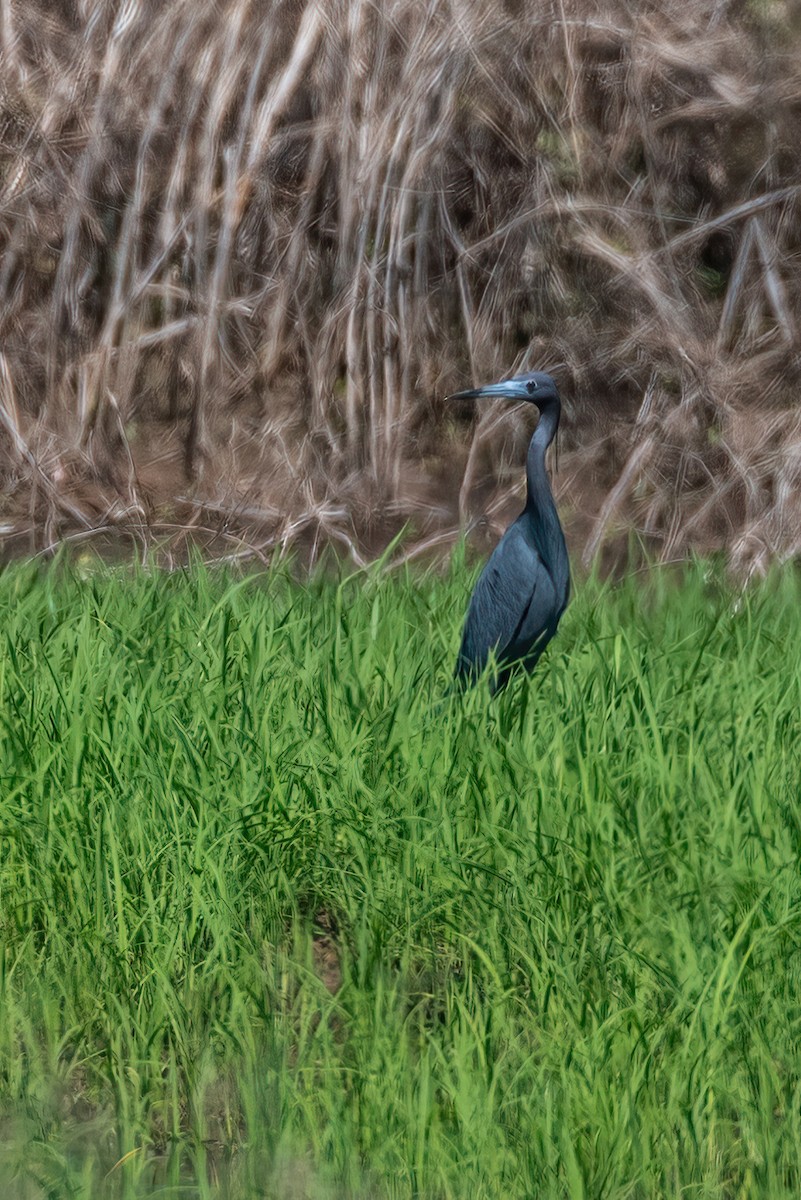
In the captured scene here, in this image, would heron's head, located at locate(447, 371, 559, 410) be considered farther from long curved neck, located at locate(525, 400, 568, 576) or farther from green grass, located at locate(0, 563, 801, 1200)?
green grass, located at locate(0, 563, 801, 1200)

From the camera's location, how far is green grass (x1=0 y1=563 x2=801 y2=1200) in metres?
1.97

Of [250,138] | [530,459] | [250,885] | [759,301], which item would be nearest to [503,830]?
[250,885]

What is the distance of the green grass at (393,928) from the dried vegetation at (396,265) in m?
1.81

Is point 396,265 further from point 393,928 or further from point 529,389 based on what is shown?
point 393,928

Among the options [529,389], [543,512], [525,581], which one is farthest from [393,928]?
[529,389]

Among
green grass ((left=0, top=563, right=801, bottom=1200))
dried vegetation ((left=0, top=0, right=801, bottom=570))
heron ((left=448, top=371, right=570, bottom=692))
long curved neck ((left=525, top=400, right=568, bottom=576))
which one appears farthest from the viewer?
dried vegetation ((left=0, top=0, right=801, bottom=570))

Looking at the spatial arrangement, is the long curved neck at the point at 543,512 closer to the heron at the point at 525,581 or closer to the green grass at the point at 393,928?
the heron at the point at 525,581

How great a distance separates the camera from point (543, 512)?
152 inches

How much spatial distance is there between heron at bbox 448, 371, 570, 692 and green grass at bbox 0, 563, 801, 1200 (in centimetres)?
23

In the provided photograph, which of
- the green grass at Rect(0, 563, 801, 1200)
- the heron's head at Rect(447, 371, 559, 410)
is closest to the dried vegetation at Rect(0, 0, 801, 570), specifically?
the heron's head at Rect(447, 371, 559, 410)

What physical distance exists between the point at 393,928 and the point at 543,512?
163cm

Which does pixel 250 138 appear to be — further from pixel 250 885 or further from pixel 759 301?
pixel 250 885

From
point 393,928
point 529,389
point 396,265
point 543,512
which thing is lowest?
point 393,928

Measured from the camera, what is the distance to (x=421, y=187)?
17.3 feet
